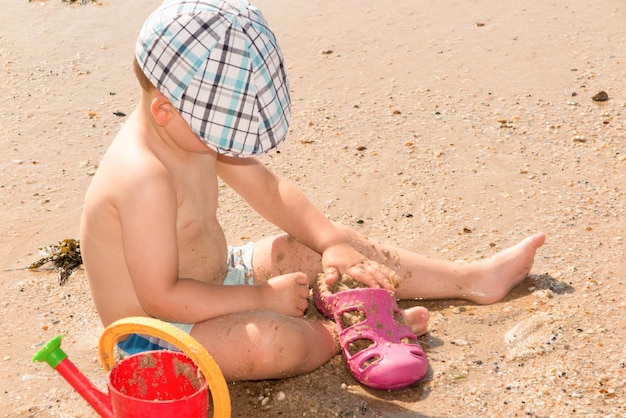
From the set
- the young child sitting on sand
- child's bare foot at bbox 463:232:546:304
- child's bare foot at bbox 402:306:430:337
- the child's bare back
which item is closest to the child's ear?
the young child sitting on sand

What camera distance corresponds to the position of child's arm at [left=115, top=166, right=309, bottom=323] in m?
2.63

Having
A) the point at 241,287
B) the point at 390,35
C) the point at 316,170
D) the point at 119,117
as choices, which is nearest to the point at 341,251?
the point at 241,287

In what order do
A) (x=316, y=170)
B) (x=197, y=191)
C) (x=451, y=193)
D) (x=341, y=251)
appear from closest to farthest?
(x=197, y=191) < (x=341, y=251) < (x=451, y=193) < (x=316, y=170)

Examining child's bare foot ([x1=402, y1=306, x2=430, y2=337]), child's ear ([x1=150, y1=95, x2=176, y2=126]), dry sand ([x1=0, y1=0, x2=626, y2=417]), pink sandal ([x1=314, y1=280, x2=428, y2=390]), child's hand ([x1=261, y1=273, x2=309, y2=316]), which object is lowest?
dry sand ([x1=0, y1=0, x2=626, y2=417])

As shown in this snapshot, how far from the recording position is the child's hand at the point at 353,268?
9.96ft

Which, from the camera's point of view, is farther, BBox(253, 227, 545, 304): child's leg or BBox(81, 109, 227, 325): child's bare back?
BBox(253, 227, 545, 304): child's leg

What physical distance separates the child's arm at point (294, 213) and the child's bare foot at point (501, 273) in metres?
0.40

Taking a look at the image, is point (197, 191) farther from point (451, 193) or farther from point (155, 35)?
point (451, 193)

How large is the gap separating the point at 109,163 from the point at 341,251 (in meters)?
0.86

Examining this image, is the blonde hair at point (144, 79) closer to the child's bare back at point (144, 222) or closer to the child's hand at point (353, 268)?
the child's bare back at point (144, 222)

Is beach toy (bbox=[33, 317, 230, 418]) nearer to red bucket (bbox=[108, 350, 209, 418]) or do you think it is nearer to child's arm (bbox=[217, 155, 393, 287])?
red bucket (bbox=[108, 350, 209, 418])

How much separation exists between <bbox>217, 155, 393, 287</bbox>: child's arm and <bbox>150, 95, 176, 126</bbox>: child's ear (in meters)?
0.60

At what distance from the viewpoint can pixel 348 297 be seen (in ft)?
9.70

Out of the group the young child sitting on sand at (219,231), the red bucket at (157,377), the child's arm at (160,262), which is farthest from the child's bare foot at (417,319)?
the red bucket at (157,377)
